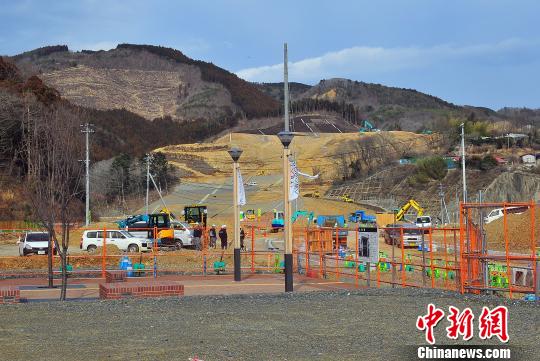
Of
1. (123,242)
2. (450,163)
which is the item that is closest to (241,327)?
(123,242)

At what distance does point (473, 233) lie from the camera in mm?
18781

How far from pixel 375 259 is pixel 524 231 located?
108 feet

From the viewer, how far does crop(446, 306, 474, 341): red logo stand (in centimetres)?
1037

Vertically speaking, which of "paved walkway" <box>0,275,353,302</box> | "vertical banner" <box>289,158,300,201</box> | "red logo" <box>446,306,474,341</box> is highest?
"vertical banner" <box>289,158,300,201</box>

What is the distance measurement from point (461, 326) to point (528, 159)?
101 m

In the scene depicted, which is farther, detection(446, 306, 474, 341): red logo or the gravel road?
detection(446, 306, 474, 341): red logo

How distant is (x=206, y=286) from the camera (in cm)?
2405

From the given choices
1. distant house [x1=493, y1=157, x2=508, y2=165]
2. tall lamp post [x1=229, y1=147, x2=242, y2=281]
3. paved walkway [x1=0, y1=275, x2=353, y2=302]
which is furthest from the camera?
distant house [x1=493, y1=157, x2=508, y2=165]

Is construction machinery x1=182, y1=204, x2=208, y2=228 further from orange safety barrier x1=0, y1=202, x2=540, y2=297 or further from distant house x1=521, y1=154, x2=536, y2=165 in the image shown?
distant house x1=521, y1=154, x2=536, y2=165

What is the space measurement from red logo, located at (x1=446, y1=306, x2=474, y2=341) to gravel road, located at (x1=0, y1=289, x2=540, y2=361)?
0.17 m

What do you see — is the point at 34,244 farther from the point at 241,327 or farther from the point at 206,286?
the point at 241,327

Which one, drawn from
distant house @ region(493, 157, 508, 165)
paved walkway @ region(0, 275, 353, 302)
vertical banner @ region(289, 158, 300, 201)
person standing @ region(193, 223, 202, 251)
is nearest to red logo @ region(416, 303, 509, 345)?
vertical banner @ region(289, 158, 300, 201)

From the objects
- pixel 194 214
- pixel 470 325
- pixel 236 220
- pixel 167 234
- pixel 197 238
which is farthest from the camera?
pixel 194 214

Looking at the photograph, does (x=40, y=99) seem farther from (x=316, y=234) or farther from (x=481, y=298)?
(x=481, y=298)
